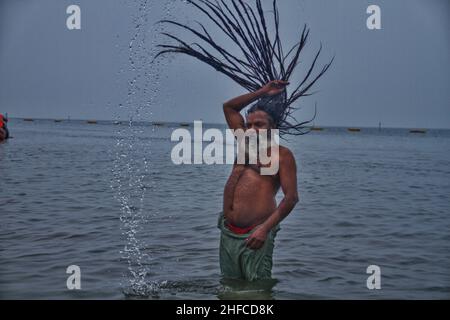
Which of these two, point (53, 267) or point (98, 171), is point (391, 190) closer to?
point (98, 171)

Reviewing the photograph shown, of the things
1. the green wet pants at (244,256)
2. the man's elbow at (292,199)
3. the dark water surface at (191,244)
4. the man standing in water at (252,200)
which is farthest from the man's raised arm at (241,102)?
the dark water surface at (191,244)

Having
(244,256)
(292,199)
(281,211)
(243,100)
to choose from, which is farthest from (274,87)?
(244,256)

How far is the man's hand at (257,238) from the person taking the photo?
4.98 metres

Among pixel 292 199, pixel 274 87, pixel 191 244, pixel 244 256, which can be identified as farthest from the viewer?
pixel 191 244

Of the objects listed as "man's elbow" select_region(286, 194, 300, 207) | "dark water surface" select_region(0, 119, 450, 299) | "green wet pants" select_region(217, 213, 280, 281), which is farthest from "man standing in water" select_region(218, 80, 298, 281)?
"dark water surface" select_region(0, 119, 450, 299)

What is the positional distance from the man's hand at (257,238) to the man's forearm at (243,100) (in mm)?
1206

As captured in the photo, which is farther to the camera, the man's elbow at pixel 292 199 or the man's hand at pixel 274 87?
the man's hand at pixel 274 87

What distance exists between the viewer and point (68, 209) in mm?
11898

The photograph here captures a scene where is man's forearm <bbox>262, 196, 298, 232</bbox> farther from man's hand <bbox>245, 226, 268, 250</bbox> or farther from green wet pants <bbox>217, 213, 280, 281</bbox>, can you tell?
green wet pants <bbox>217, 213, 280, 281</bbox>

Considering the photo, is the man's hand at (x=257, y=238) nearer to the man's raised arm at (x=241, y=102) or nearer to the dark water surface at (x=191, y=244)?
the dark water surface at (x=191, y=244)

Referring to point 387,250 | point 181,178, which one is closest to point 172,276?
point 387,250

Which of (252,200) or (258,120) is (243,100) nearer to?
(258,120)

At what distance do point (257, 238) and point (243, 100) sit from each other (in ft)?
4.42

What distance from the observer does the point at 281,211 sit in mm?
4902
